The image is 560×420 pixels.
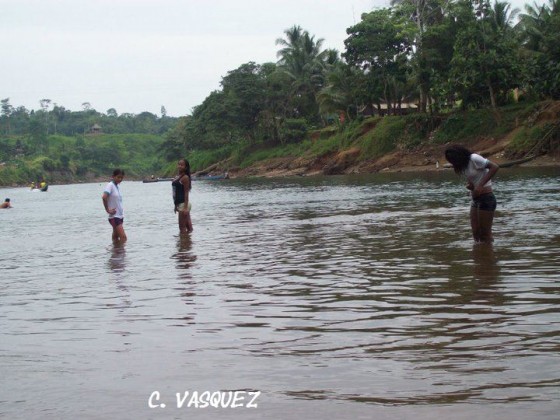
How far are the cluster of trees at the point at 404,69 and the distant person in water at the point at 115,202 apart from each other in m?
39.3

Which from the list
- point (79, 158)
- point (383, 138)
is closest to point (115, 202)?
point (383, 138)

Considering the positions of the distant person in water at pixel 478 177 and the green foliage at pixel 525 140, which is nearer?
the distant person in water at pixel 478 177

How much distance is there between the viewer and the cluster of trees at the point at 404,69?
168ft

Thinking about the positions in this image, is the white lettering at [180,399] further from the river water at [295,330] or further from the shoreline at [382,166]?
the shoreline at [382,166]

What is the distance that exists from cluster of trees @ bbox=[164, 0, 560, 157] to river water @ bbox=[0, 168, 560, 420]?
3986 centimetres

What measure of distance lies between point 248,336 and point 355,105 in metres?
67.4

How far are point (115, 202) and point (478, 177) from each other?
304 inches

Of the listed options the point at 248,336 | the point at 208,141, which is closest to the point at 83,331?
the point at 248,336

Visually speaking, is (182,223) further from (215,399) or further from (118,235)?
(215,399)

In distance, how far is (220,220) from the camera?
22.1 m

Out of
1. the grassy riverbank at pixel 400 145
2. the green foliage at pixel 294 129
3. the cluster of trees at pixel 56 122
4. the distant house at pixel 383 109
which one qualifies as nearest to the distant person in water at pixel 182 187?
the grassy riverbank at pixel 400 145

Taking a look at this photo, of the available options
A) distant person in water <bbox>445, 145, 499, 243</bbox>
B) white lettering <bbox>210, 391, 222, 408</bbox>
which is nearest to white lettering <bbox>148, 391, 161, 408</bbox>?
white lettering <bbox>210, 391, 222, 408</bbox>

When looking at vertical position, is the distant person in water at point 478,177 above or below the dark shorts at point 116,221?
above

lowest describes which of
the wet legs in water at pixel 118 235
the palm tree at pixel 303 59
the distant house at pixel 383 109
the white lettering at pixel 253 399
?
the white lettering at pixel 253 399
